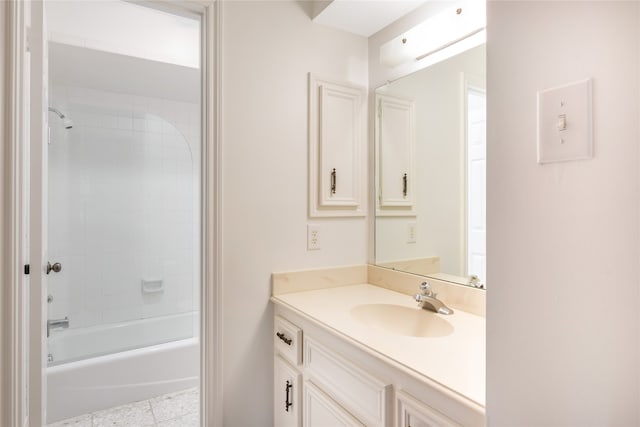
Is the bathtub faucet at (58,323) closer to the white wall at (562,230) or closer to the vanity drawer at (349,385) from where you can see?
the vanity drawer at (349,385)

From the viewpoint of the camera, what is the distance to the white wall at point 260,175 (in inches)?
58.7

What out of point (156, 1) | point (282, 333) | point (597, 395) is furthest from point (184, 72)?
point (597, 395)

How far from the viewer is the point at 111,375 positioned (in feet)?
6.72

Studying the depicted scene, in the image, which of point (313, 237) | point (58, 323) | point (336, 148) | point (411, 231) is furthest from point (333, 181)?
point (58, 323)

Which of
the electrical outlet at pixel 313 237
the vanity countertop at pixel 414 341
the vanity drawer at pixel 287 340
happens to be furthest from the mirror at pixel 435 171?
the vanity drawer at pixel 287 340

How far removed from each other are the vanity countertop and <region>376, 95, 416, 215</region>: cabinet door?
46cm

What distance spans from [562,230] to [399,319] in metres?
1.04

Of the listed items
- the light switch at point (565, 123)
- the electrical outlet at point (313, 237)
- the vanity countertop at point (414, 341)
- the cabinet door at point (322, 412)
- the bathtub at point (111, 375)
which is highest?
the light switch at point (565, 123)

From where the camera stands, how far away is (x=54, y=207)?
8.36ft

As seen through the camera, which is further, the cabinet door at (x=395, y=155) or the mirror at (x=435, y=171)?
the cabinet door at (x=395, y=155)

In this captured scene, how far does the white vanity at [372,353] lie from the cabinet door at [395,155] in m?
0.36

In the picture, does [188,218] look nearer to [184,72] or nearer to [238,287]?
[184,72]

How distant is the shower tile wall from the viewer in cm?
257

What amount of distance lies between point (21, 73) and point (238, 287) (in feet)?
3.46
